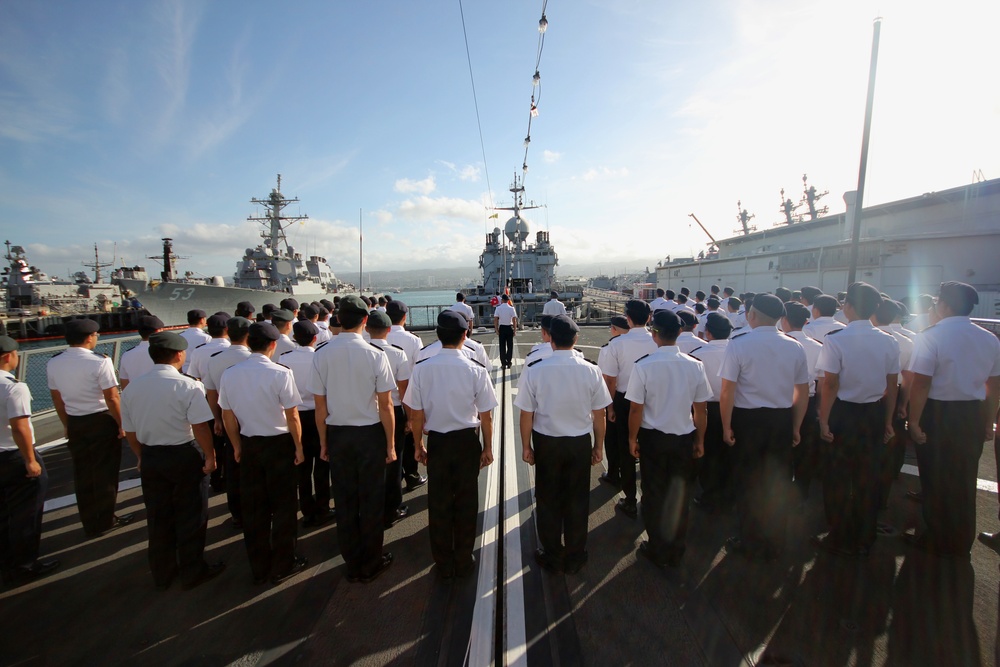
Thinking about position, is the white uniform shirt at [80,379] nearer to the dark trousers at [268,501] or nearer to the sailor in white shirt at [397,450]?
the dark trousers at [268,501]

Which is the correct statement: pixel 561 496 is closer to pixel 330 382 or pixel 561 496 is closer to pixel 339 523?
pixel 339 523

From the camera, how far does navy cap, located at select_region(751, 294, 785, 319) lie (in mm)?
3525

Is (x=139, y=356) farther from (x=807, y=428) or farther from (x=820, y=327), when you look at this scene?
(x=820, y=327)

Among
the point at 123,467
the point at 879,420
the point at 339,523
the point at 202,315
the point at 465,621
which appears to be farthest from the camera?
the point at 123,467

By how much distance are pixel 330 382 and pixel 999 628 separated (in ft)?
16.2

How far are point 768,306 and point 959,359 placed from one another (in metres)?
1.67

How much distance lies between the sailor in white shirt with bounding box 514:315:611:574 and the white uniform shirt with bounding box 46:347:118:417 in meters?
4.18

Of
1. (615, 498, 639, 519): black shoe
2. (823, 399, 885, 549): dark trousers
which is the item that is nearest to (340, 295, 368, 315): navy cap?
(615, 498, 639, 519): black shoe

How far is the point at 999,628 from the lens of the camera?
8.34ft

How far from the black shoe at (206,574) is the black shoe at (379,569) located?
1325 mm

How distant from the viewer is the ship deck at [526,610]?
2627mm

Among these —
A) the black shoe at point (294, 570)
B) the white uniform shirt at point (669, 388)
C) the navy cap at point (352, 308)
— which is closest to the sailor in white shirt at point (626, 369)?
the white uniform shirt at point (669, 388)

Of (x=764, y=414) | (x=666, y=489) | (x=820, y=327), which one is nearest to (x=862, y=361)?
(x=764, y=414)

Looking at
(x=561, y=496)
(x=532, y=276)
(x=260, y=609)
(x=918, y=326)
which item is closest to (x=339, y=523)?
(x=260, y=609)
